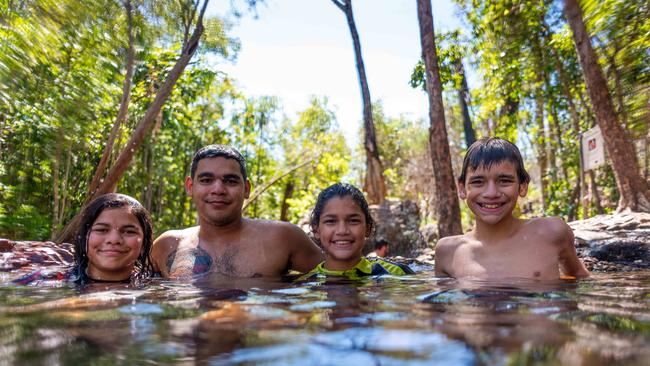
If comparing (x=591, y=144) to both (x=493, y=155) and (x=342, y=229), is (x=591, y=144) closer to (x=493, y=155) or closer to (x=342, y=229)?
(x=493, y=155)

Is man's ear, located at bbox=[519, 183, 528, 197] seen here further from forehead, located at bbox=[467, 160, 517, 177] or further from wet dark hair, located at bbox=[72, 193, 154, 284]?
wet dark hair, located at bbox=[72, 193, 154, 284]

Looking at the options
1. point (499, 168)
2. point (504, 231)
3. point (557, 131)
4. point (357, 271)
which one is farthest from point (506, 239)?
point (557, 131)

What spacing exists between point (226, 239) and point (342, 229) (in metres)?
1.13

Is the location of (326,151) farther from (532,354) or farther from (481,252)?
(532,354)

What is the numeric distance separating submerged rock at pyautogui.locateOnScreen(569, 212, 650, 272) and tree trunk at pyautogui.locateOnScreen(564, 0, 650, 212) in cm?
84

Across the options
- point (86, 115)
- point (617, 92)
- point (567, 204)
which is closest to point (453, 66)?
point (617, 92)

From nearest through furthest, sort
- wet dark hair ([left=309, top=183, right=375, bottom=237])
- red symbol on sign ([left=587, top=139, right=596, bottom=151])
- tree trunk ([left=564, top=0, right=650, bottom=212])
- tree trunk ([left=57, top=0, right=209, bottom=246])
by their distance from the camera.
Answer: wet dark hair ([left=309, top=183, right=375, bottom=237])
tree trunk ([left=564, top=0, right=650, bottom=212])
red symbol on sign ([left=587, top=139, right=596, bottom=151])
tree trunk ([left=57, top=0, right=209, bottom=246])

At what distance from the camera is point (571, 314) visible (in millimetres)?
1715

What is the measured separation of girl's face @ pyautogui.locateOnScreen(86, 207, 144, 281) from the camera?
10.8 feet

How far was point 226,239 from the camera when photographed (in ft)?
13.5

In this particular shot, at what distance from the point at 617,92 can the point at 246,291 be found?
21.2 ft

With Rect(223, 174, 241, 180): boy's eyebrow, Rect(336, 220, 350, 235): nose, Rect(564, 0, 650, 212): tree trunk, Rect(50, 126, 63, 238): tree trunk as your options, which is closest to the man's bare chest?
Rect(223, 174, 241, 180): boy's eyebrow

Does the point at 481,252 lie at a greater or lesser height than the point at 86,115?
lesser

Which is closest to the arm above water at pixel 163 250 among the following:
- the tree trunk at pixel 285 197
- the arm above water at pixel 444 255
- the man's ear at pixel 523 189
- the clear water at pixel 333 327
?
the clear water at pixel 333 327
